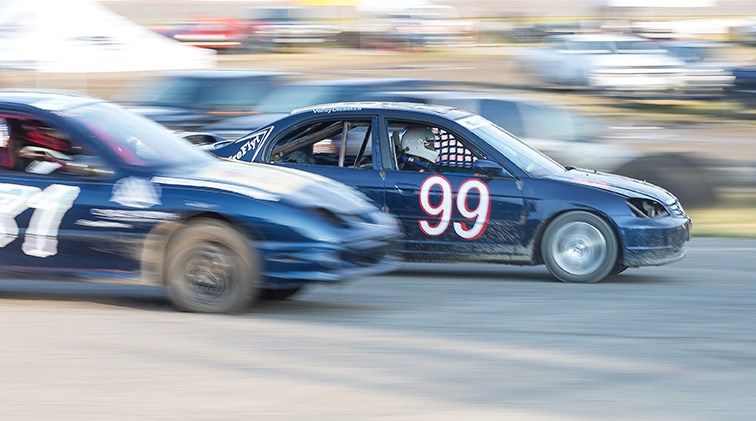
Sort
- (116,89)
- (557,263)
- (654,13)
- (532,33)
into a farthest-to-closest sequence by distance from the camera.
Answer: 1. (654,13)
2. (532,33)
3. (116,89)
4. (557,263)

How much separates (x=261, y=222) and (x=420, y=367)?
1.75 m

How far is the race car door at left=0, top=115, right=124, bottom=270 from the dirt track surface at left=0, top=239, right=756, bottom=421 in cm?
37

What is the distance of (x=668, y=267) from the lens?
10.6 meters

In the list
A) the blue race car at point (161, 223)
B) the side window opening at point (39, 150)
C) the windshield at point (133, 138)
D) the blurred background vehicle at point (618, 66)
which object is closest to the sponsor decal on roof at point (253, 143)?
the windshield at point (133, 138)

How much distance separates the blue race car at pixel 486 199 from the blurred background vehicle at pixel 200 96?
695 cm

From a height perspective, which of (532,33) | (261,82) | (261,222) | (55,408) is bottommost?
(55,408)

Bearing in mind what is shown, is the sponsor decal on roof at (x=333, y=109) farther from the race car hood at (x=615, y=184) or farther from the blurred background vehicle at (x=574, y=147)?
the blurred background vehicle at (x=574, y=147)

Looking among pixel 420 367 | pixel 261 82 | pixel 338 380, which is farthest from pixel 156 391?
pixel 261 82

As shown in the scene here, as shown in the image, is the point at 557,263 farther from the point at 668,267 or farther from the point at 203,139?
the point at 203,139

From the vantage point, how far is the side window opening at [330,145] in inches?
384

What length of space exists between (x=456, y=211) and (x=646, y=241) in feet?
4.81

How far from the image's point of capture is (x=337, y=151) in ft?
32.2

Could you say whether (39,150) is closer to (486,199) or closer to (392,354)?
(392,354)

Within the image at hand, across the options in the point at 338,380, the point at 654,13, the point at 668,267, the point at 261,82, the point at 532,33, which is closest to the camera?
the point at 338,380
